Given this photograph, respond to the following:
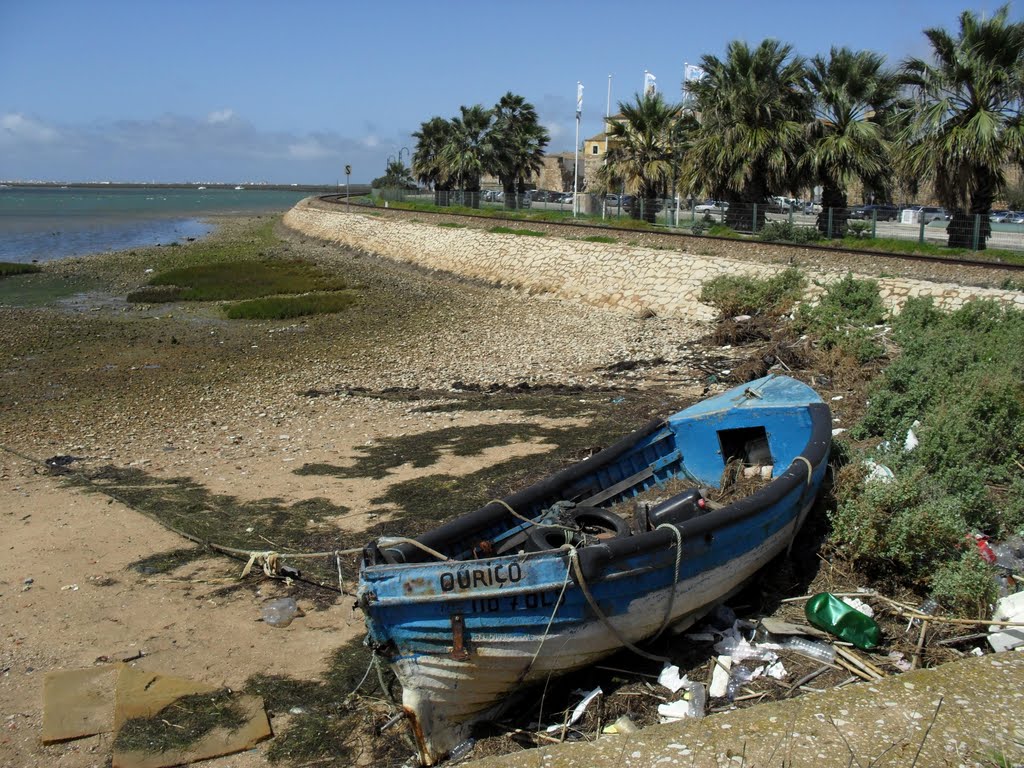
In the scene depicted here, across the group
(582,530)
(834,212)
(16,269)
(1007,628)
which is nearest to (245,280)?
(16,269)

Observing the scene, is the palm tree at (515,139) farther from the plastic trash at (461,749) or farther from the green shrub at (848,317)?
the plastic trash at (461,749)

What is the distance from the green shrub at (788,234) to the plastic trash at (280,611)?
22.1m

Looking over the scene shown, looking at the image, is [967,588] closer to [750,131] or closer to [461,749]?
→ [461,749]

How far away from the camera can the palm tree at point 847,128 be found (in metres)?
27.0

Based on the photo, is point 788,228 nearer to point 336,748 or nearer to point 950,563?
point 950,563

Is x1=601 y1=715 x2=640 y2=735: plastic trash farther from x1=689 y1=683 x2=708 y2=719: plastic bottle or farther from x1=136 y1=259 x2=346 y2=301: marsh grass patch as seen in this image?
x1=136 y1=259 x2=346 y2=301: marsh grass patch

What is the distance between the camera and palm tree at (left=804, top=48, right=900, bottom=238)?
27.0 meters

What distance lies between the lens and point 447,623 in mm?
5418

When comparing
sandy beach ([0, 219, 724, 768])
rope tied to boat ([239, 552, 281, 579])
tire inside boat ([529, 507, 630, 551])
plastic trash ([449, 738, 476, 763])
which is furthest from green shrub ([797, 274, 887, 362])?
plastic trash ([449, 738, 476, 763])

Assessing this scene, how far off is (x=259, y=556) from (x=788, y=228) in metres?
23.3

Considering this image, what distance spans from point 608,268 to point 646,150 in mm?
13742

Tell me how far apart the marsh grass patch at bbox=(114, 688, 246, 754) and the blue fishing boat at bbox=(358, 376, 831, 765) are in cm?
132

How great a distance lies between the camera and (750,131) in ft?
94.5

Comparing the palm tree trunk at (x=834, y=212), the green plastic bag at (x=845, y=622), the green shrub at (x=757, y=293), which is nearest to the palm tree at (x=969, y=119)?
the palm tree trunk at (x=834, y=212)
